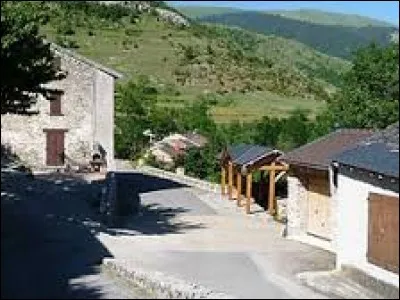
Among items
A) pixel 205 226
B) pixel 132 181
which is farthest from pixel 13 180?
pixel 205 226

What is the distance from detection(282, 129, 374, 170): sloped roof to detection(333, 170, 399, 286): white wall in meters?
3.26

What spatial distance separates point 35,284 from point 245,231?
908 cm

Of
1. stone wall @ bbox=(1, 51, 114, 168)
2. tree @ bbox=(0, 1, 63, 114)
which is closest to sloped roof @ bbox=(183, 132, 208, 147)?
stone wall @ bbox=(1, 51, 114, 168)

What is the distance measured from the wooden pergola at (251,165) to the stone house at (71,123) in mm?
8251

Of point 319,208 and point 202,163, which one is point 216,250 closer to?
point 319,208

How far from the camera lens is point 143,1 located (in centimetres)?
14112

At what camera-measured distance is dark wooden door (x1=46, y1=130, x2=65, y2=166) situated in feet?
138

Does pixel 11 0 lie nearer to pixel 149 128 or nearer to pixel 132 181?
pixel 132 181

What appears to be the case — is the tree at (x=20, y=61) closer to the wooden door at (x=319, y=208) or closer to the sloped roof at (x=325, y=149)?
the sloped roof at (x=325, y=149)

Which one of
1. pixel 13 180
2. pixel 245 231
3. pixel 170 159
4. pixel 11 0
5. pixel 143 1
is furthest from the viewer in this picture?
pixel 143 1

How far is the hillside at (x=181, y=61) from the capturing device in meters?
92.9

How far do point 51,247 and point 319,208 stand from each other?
22.9 ft

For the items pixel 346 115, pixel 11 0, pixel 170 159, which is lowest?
pixel 170 159

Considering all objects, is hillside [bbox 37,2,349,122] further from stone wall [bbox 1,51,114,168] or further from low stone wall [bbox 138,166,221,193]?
stone wall [bbox 1,51,114,168]
